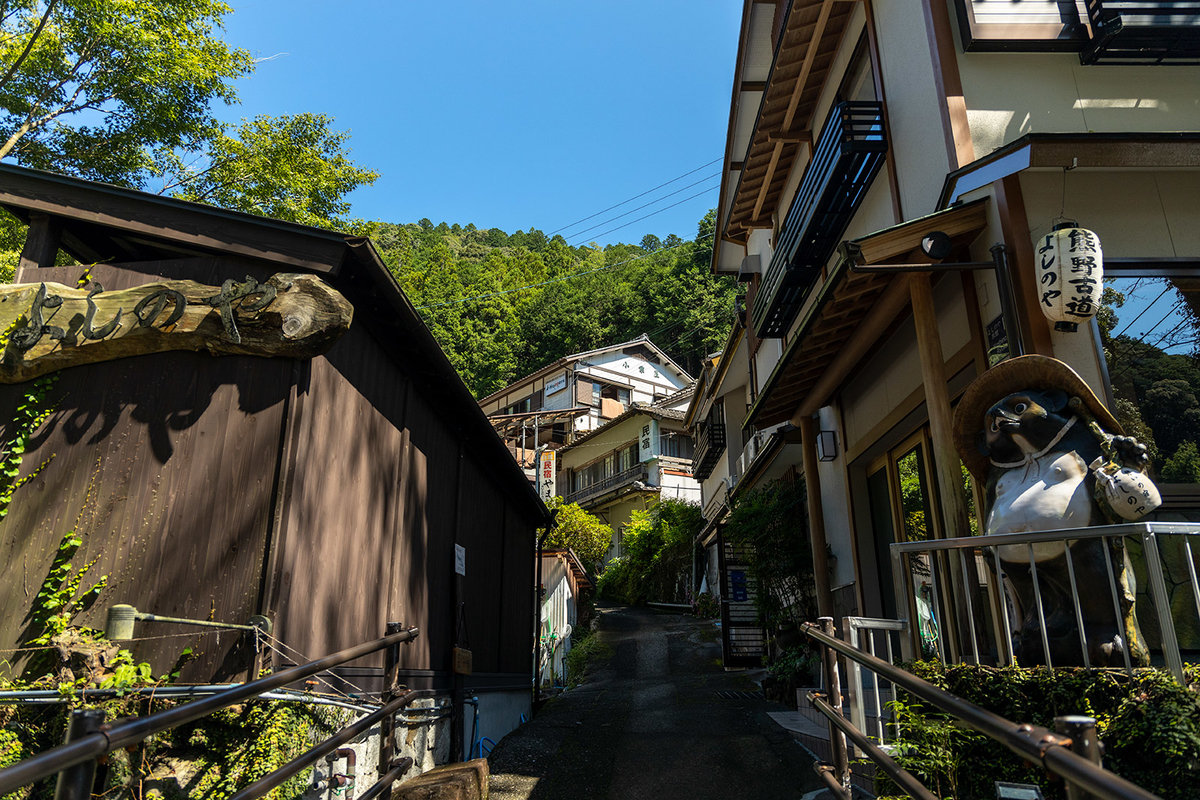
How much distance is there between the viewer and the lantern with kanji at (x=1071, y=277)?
4727 mm

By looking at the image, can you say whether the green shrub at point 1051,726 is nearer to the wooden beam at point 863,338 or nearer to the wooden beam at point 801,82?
the wooden beam at point 863,338

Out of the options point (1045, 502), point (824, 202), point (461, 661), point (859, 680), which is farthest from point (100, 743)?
point (824, 202)

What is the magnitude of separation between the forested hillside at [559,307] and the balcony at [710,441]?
1658cm

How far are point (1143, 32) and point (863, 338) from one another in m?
3.26

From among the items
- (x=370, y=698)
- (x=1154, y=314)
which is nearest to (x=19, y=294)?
(x=370, y=698)

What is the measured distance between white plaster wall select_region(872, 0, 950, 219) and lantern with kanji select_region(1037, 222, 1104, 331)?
1.66 m

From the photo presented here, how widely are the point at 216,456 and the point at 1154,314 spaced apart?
21.9 feet

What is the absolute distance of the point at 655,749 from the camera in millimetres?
6934

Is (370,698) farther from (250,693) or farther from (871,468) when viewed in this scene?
(871,468)

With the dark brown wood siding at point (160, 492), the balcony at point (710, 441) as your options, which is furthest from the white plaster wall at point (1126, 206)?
the balcony at point (710, 441)

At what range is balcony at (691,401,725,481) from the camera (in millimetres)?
20453

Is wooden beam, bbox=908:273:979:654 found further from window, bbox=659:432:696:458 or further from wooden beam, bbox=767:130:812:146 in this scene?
window, bbox=659:432:696:458

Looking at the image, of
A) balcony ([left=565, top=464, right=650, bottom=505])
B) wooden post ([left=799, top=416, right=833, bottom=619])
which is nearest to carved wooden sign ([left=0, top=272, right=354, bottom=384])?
wooden post ([left=799, top=416, right=833, bottom=619])

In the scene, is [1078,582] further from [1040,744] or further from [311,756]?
[311,756]
